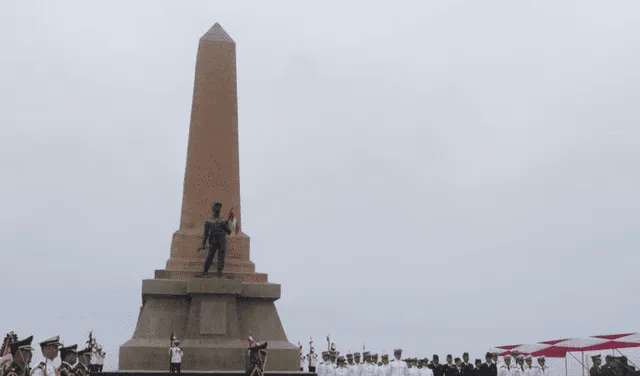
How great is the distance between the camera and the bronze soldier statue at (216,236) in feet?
59.6

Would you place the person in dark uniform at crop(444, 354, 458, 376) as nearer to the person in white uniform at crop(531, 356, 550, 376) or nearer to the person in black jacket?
the person in black jacket

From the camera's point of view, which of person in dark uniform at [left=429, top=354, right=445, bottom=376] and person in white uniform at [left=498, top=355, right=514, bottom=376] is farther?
person in dark uniform at [left=429, top=354, right=445, bottom=376]

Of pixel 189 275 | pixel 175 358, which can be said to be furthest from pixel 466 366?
pixel 175 358

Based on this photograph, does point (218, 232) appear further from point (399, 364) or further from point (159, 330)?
point (399, 364)

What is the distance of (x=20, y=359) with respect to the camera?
7.98 metres

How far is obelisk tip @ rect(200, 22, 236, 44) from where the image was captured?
21098 mm

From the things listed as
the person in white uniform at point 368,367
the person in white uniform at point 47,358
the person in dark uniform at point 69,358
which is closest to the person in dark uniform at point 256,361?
the person in dark uniform at point 69,358

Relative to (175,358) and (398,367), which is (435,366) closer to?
(398,367)

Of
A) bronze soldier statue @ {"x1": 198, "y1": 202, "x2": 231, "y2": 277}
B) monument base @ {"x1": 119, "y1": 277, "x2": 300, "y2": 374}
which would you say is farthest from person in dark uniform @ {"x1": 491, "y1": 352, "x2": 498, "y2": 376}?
bronze soldier statue @ {"x1": 198, "y1": 202, "x2": 231, "y2": 277}

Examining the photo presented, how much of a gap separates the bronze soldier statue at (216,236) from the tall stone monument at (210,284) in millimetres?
472

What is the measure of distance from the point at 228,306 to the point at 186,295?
3.76 ft

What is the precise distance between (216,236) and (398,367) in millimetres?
7846

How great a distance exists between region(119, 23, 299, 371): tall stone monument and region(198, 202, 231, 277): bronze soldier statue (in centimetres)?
47

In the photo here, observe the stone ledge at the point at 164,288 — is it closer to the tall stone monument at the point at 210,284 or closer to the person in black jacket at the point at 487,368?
the tall stone monument at the point at 210,284
